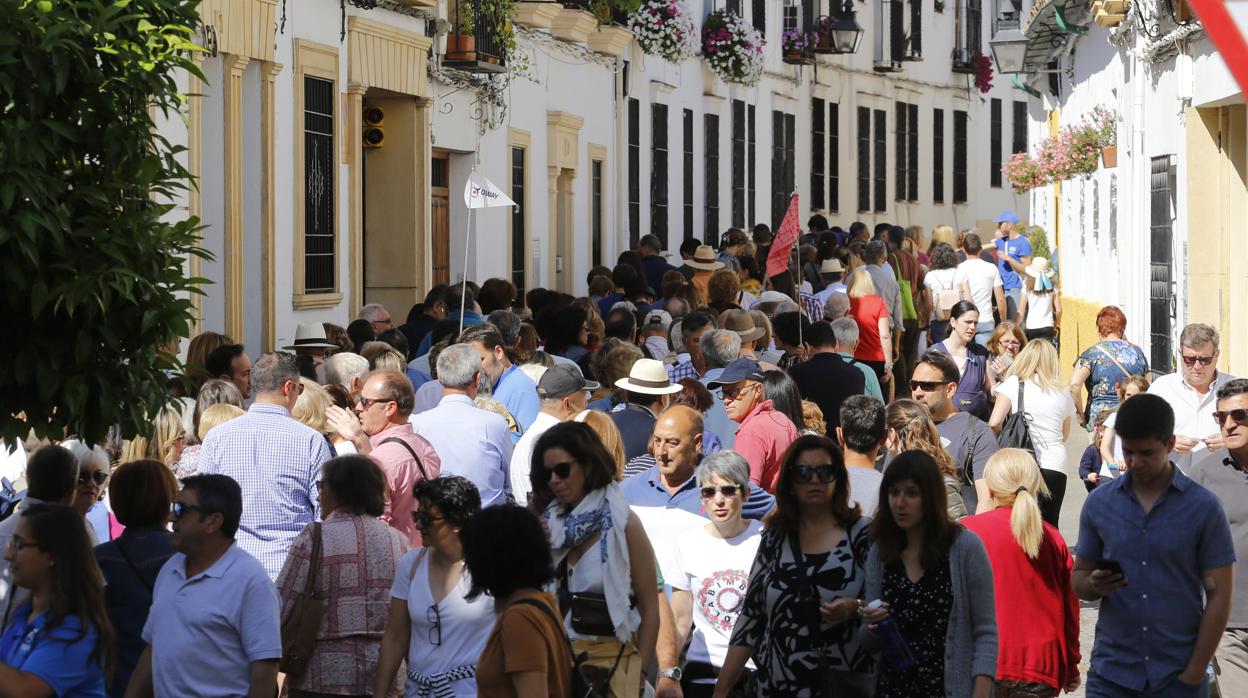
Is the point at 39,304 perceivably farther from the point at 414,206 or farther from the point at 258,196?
the point at 414,206

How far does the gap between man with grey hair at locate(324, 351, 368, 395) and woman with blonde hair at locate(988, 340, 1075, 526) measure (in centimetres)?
352

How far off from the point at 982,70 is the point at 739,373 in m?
33.8

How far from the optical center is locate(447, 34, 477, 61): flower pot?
59.4 feet

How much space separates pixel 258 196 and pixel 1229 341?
7.17m

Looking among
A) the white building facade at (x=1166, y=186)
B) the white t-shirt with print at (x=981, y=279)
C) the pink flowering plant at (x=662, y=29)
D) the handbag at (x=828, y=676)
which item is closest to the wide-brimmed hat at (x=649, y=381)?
the handbag at (x=828, y=676)

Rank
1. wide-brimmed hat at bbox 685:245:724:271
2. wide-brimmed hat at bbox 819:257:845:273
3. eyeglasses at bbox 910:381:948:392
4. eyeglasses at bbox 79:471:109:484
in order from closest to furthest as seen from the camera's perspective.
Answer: eyeglasses at bbox 79:471:109:484
eyeglasses at bbox 910:381:948:392
wide-brimmed hat at bbox 819:257:845:273
wide-brimmed hat at bbox 685:245:724:271

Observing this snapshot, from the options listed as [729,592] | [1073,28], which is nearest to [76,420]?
[729,592]

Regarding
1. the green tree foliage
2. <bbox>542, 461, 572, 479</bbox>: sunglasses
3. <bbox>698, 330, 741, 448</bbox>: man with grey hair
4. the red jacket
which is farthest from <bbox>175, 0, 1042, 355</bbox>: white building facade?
<bbox>698, 330, 741, 448</bbox>: man with grey hair

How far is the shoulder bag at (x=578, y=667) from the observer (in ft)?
16.7

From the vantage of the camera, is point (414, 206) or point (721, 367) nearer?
point (721, 367)

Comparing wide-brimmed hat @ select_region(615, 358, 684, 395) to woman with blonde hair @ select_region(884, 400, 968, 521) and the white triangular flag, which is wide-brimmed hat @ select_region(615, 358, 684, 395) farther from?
the white triangular flag

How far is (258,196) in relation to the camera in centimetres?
1396

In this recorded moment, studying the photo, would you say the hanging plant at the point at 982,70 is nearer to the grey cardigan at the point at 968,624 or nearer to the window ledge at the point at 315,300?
the window ledge at the point at 315,300

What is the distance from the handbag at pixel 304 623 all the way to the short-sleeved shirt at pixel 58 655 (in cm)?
95
